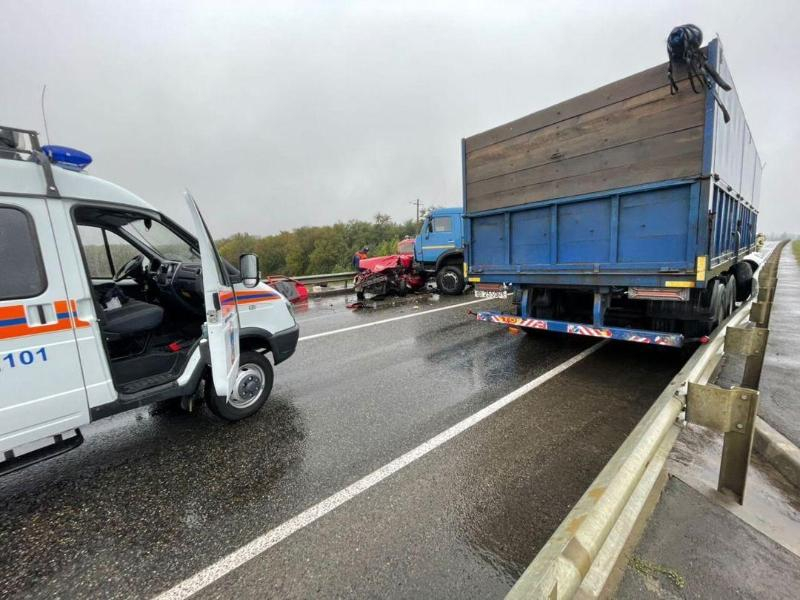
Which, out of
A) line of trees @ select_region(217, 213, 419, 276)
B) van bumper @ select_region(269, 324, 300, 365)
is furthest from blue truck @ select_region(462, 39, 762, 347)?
line of trees @ select_region(217, 213, 419, 276)

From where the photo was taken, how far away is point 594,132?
14.7 feet

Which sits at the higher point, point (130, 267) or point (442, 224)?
point (442, 224)

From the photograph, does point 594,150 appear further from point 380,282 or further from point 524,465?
point 380,282

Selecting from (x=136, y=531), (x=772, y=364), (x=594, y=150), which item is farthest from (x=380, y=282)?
(x=136, y=531)

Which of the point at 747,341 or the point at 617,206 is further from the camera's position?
the point at 617,206

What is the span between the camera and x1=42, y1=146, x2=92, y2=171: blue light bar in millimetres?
2609

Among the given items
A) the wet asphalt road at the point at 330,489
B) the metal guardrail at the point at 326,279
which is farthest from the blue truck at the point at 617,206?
the metal guardrail at the point at 326,279

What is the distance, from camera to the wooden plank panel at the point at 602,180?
385 centimetres

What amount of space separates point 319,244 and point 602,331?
6809 centimetres

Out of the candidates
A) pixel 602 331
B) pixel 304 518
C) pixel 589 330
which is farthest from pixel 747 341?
pixel 304 518

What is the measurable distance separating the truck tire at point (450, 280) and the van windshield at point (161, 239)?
350 inches

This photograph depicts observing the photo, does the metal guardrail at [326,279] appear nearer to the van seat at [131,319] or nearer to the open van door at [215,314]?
the van seat at [131,319]

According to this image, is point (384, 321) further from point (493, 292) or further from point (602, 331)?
point (602, 331)

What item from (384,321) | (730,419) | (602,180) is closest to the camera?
(730,419)
